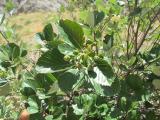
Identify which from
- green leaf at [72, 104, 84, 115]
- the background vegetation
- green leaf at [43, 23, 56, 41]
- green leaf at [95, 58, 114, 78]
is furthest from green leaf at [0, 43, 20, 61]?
green leaf at [95, 58, 114, 78]

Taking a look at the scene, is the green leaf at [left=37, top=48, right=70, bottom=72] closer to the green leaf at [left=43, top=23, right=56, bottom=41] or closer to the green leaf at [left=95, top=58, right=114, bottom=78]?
the green leaf at [left=95, top=58, right=114, bottom=78]

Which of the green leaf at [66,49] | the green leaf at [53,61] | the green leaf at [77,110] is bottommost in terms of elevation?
the green leaf at [77,110]

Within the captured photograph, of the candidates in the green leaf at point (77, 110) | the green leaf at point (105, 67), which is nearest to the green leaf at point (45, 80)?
the green leaf at point (77, 110)

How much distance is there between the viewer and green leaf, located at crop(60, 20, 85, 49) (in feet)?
4.00

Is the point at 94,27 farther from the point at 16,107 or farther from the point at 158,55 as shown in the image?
the point at 16,107

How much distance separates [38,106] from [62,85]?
0.26m

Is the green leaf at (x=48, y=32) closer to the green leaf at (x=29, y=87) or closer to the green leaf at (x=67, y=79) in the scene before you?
the green leaf at (x=29, y=87)

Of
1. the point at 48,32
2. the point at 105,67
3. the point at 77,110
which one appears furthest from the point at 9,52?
the point at 105,67

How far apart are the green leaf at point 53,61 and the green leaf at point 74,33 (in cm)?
5

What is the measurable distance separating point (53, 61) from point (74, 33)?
95 millimetres

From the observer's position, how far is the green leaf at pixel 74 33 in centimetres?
122

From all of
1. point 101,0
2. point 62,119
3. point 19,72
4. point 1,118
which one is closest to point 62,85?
point 62,119

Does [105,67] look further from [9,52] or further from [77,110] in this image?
[9,52]

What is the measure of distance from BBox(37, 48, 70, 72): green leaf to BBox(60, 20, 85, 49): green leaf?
0.17 feet
